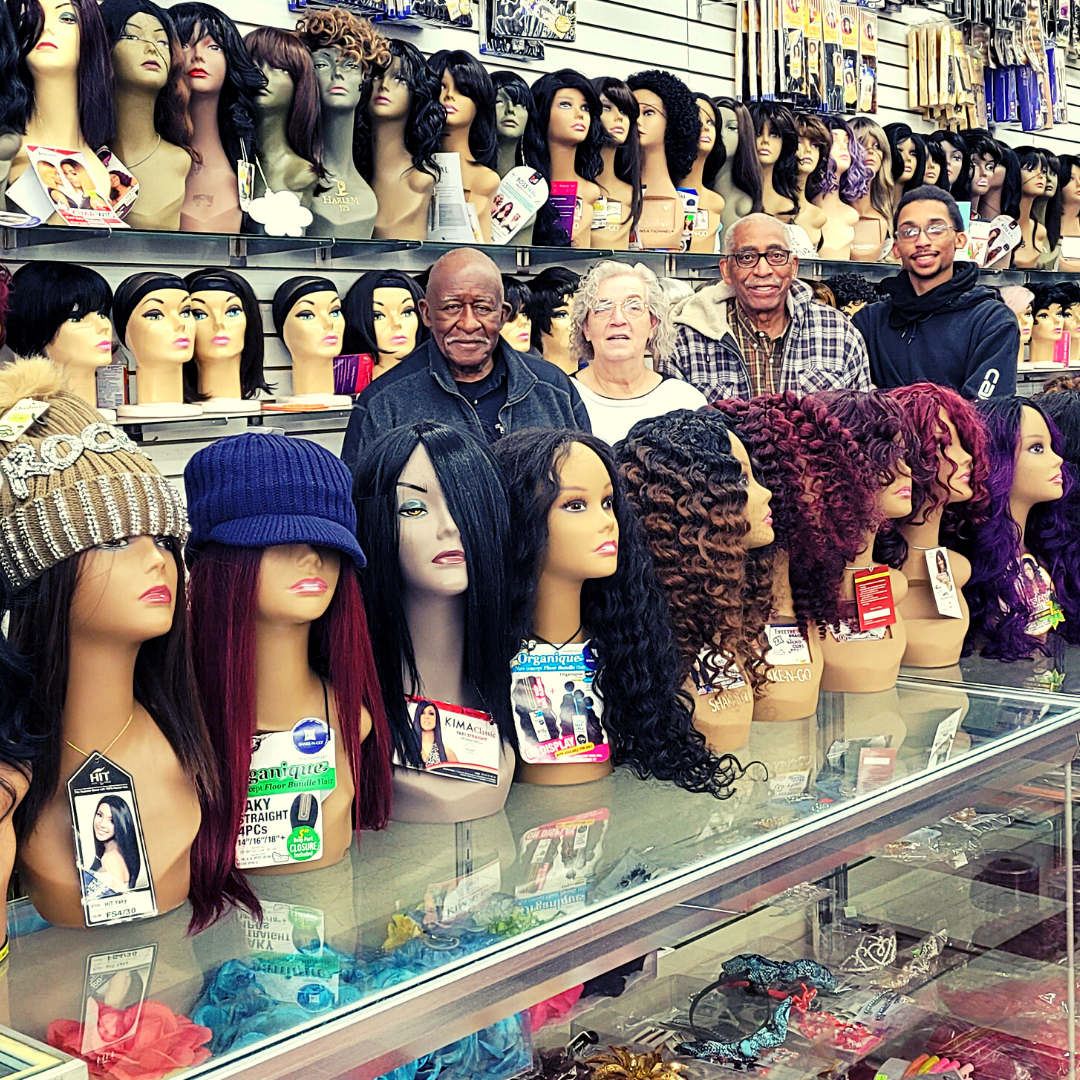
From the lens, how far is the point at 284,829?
5.00ft

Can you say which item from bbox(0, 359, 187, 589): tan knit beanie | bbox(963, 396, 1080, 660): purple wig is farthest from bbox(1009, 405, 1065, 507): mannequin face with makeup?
bbox(0, 359, 187, 589): tan knit beanie

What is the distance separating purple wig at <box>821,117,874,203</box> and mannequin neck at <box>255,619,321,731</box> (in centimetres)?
468

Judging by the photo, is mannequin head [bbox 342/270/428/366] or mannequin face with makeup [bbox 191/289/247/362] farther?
mannequin head [bbox 342/270/428/366]

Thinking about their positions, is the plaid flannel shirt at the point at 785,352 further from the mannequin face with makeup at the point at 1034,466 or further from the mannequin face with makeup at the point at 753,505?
the mannequin face with makeup at the point at 753,505

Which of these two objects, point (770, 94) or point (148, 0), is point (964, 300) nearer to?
point (770, 94)

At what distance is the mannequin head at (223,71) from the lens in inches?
140

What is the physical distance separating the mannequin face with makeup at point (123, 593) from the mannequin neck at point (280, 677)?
170 mm

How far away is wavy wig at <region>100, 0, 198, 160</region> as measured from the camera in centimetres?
342

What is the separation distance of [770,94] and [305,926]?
502cm

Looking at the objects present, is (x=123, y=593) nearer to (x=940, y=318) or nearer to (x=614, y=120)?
(x=940, y=318)

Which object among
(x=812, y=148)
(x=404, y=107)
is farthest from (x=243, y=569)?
(x=812, y=148)

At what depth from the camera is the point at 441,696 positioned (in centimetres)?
178

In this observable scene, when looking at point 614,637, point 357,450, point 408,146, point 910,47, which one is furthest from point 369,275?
point 910,47

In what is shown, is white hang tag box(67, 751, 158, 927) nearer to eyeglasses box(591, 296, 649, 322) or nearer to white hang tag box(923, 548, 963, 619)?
white hang tag box(923, 548, 963, 619)
